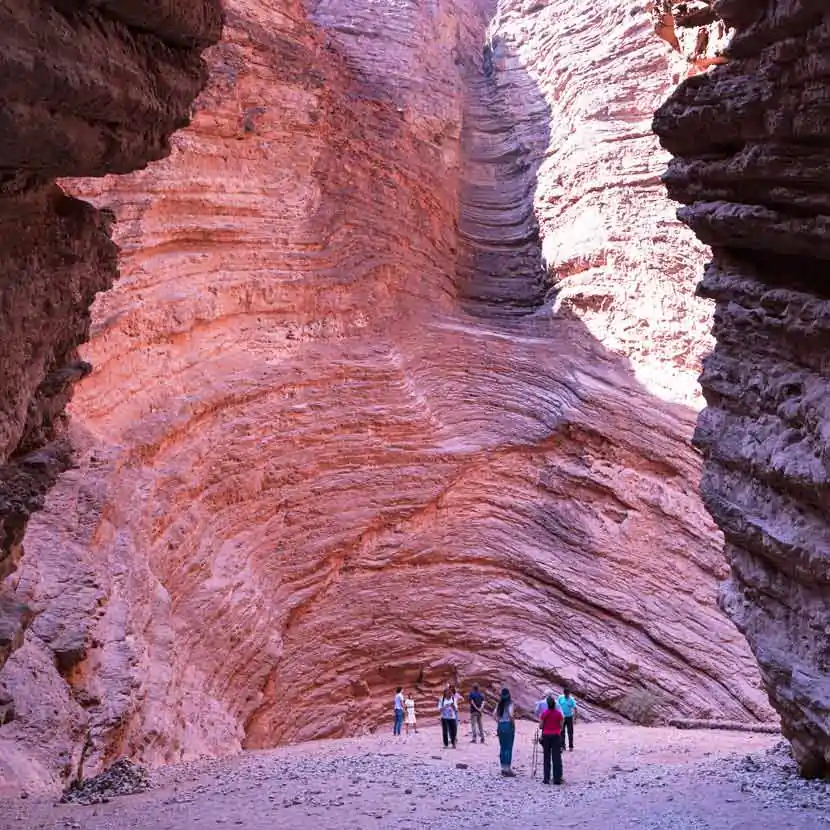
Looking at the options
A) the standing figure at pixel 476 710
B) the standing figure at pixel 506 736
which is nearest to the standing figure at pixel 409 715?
the standing figure at pixel 476 710

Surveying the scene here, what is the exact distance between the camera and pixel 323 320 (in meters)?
19.3

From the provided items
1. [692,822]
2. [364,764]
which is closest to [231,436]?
[364,764]

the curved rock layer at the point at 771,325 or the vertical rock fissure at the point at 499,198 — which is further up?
the vertical rock fissure at the point at 499,198

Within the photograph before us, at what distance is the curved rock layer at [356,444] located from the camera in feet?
44.1

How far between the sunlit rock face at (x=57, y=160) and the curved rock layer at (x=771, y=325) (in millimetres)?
4569

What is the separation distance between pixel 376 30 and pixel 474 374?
11.5 meters

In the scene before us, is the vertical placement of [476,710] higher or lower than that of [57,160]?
lower

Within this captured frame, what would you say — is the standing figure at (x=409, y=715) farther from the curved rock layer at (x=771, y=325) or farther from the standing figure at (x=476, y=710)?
the curved rock layer at (x=771, y=325)

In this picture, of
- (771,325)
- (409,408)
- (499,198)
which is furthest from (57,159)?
(499,198)

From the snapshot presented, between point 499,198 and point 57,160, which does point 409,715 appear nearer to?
point 57,160

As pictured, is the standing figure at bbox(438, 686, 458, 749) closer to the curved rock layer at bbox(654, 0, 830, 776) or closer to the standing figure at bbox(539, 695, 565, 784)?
the standing figure at bbox(539, 695, 565, 784)

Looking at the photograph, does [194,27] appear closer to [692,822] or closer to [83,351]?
[692,822]

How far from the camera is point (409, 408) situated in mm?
19031

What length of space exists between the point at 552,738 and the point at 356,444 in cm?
924
